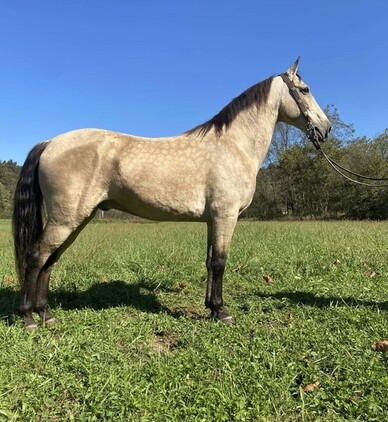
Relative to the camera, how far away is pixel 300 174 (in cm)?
3744

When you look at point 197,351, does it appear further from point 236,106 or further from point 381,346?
point 236,106

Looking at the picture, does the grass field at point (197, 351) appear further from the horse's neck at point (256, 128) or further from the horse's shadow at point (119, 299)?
the horse's neck at point (256, 128)

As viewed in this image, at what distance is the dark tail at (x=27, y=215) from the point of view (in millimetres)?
4148

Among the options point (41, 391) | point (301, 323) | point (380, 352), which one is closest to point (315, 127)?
point (301, 323)

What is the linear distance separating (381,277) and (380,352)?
295 cm

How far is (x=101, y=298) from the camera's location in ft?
17.2

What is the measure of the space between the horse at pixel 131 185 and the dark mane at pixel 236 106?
1 cm

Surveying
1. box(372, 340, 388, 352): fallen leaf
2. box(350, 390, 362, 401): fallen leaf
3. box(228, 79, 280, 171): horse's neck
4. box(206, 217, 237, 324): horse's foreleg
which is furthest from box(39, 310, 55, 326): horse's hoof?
box(372, 340, 388, 352): fallen leaf

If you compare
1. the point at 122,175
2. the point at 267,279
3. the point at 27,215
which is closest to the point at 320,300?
the point at 267,279

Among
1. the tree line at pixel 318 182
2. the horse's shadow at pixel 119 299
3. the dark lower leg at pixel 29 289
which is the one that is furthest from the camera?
the tree line at pixel 318 182

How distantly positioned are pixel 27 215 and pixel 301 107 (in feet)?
11.7

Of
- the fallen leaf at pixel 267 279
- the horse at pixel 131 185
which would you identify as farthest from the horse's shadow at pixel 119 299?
the fallen leaf at pixel 267 279

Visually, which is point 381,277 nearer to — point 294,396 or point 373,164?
point 294,396

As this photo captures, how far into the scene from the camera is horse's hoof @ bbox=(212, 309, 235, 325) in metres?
4.14
